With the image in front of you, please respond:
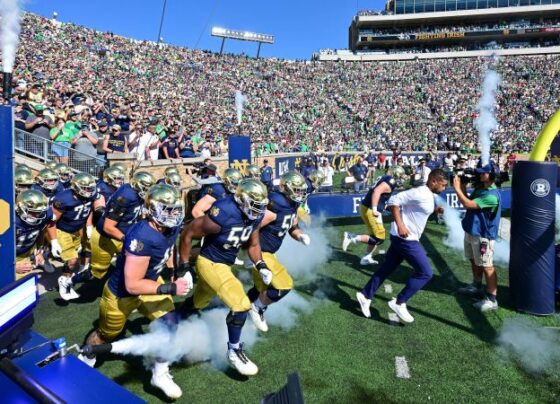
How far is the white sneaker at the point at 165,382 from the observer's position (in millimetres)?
3771

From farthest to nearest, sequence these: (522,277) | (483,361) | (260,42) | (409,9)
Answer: (409,9), (260,42), (522,277), (483,361)

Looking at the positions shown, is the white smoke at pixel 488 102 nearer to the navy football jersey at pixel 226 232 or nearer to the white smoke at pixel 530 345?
the white smoke at pixel 530 345

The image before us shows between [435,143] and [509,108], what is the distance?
963 cm

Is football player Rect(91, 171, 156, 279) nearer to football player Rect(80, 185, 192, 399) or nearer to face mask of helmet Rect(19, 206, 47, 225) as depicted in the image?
face mask of helmet Rect(19, 206, 47, 225)

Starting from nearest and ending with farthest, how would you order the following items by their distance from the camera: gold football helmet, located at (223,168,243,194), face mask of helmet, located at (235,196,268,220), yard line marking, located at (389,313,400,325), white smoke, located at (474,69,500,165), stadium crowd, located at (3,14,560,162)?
1. face mask of helmet, located at (235,196,268,220)
2. yard line marking, located at (389,313,400,325)
3. gold football helmet, located at (223,168,243,194)
4. stadium crowd, located at (3,14,560,162)
5. white smoke, located at (474,69,500,165)

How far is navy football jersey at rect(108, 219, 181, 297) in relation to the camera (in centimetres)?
368

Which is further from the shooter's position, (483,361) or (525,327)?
(525,327)

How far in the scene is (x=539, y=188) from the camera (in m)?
5.39

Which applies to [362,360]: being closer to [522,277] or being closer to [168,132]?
[522,277]

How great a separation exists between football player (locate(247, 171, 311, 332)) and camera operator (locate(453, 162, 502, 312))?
2.21m

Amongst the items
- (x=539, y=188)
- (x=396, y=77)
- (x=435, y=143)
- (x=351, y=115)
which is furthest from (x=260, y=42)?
(x=539, y=188)

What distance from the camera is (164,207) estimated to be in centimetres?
379

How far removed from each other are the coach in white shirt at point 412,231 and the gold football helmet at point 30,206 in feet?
13.9

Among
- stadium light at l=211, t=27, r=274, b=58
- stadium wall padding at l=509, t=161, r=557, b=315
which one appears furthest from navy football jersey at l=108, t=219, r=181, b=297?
stadium light at l=211, t=27, r=274, b=58
